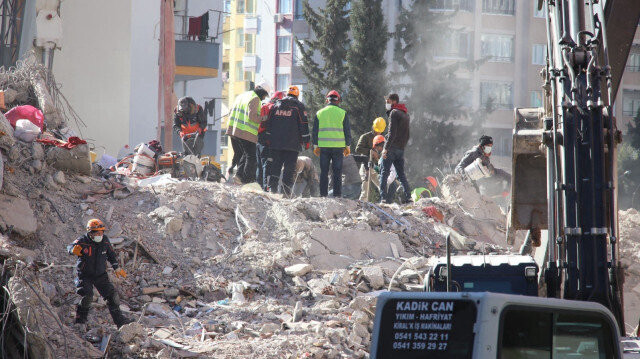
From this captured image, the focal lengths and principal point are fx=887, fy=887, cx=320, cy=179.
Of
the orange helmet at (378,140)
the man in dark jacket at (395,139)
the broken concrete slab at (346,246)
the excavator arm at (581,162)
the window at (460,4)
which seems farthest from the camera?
the window at (460,4)

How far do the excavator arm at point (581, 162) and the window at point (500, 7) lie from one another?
117 feet

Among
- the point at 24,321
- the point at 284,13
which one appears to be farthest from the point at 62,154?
the point at 284,13

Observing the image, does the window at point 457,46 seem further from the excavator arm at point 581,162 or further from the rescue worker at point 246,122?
the excavator arm at point 581,162

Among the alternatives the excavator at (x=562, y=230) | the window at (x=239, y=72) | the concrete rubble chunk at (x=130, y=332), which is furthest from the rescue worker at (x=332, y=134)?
the window at (x=239, y=72)

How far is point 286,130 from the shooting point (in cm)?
1280

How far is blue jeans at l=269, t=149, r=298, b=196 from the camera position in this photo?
512 inches

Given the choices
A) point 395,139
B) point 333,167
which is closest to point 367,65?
point 395,139

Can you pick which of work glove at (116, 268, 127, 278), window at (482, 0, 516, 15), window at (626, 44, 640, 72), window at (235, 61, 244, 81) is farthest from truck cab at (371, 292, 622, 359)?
window at (235, 61, 244, 81)

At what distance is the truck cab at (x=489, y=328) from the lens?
4.18 metres

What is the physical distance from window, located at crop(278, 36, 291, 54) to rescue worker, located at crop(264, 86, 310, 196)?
128 feet

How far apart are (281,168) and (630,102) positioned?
33441 millimetres

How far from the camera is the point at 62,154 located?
1180 centimetres

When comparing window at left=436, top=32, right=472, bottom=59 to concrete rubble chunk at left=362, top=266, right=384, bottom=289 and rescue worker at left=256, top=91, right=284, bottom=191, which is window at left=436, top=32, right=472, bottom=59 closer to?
rescue worker at left=256, top=91, right=284, bottom=191

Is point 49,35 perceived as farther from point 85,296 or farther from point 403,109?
point 85,296
